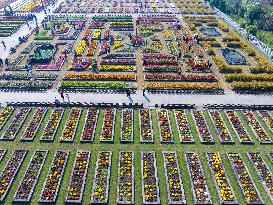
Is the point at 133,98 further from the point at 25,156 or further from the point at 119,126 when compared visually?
the point at 25,156

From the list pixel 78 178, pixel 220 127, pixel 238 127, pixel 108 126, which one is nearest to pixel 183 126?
pixel 220 127

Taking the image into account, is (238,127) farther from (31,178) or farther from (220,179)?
(31,178)

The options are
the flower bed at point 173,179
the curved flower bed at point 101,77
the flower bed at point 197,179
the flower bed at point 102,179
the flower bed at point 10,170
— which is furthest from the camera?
the curved flower bed at point 101,77

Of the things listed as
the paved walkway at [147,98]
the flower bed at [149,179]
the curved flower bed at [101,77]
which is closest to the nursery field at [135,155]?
the flower bed at [149,179]

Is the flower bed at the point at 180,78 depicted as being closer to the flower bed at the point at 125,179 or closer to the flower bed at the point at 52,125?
the flower bed at the point at 52,125

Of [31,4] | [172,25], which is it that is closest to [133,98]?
[172,25]

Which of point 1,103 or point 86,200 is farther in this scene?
point 1,103

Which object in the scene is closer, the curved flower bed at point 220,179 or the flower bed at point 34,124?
the curved flower bed at point 220,179
